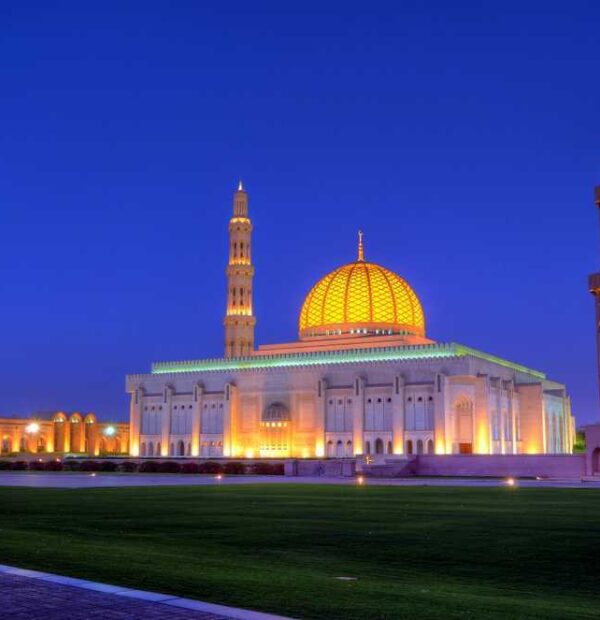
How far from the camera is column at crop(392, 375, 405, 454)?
194 feet

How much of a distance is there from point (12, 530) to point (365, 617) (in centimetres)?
Result: 890

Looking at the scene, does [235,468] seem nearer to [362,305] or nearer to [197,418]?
[197,418]

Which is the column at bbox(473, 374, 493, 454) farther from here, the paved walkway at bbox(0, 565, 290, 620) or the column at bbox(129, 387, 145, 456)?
the paved walkway at bbox(0, 565, 290, 620)

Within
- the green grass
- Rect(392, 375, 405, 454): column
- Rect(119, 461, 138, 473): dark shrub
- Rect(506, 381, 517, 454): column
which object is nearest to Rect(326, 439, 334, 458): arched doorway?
Rect(392, 375, 405, 454): column

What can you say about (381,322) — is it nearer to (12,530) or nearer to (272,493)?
(272,493)

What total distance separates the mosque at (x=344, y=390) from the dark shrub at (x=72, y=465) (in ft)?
48.9

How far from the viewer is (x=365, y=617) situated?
7.05 m

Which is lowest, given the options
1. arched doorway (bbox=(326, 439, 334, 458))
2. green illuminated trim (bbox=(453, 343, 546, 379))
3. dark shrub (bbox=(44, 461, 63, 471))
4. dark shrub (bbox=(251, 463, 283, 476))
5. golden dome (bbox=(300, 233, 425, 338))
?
dark shrub (bbox=(44, 461, 63, 471))

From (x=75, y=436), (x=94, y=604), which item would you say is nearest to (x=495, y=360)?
(x=75, y=436)

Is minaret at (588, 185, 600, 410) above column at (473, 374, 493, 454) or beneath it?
above

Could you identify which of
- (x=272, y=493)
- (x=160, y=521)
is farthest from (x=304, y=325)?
(x=160, y=521)

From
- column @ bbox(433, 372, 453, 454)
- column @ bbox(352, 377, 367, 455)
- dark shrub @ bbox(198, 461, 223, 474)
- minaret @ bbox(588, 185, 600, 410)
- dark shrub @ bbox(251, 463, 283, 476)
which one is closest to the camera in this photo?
minaret @ bbox(588, 185, 600, 410)

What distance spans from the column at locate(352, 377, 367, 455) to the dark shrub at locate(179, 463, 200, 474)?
15.2m

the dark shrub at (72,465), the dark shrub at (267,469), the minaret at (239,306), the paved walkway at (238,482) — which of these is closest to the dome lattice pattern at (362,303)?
the minaret at (239,306)
